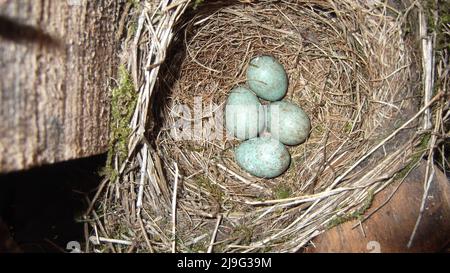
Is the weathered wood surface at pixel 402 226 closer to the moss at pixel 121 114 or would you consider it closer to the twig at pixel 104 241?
the twig at pixel 104 241

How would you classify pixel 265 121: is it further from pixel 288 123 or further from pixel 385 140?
pixel 385 140

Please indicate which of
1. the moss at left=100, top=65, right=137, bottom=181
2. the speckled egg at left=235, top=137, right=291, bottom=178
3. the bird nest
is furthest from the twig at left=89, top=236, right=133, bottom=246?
the speckled egg at left=235, top=137, right=291, bottom=178

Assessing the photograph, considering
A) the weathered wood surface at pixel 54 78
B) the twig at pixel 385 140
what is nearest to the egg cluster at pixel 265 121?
the twig at pixel 385 140

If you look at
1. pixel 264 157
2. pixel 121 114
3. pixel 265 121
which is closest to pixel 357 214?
pixel 264 157

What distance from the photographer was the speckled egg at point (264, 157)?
4.75ft

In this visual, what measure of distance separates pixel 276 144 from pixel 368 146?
38 centimetres

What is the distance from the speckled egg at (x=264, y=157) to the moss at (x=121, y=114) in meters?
0.58

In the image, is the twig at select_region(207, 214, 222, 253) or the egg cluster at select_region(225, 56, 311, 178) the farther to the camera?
the egg cluster at select_region(225, 56, 311, 178)

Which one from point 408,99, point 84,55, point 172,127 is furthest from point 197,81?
point 408,99

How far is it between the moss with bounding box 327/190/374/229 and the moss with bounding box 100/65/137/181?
29.1 inches

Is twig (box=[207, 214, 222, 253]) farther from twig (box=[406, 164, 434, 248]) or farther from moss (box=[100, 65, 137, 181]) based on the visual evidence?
twig (box=[406, 164, 434, 248])

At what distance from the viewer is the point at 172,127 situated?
149cm

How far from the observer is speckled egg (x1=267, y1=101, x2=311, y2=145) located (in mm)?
1481

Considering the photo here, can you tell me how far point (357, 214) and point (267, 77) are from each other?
2.34ft
